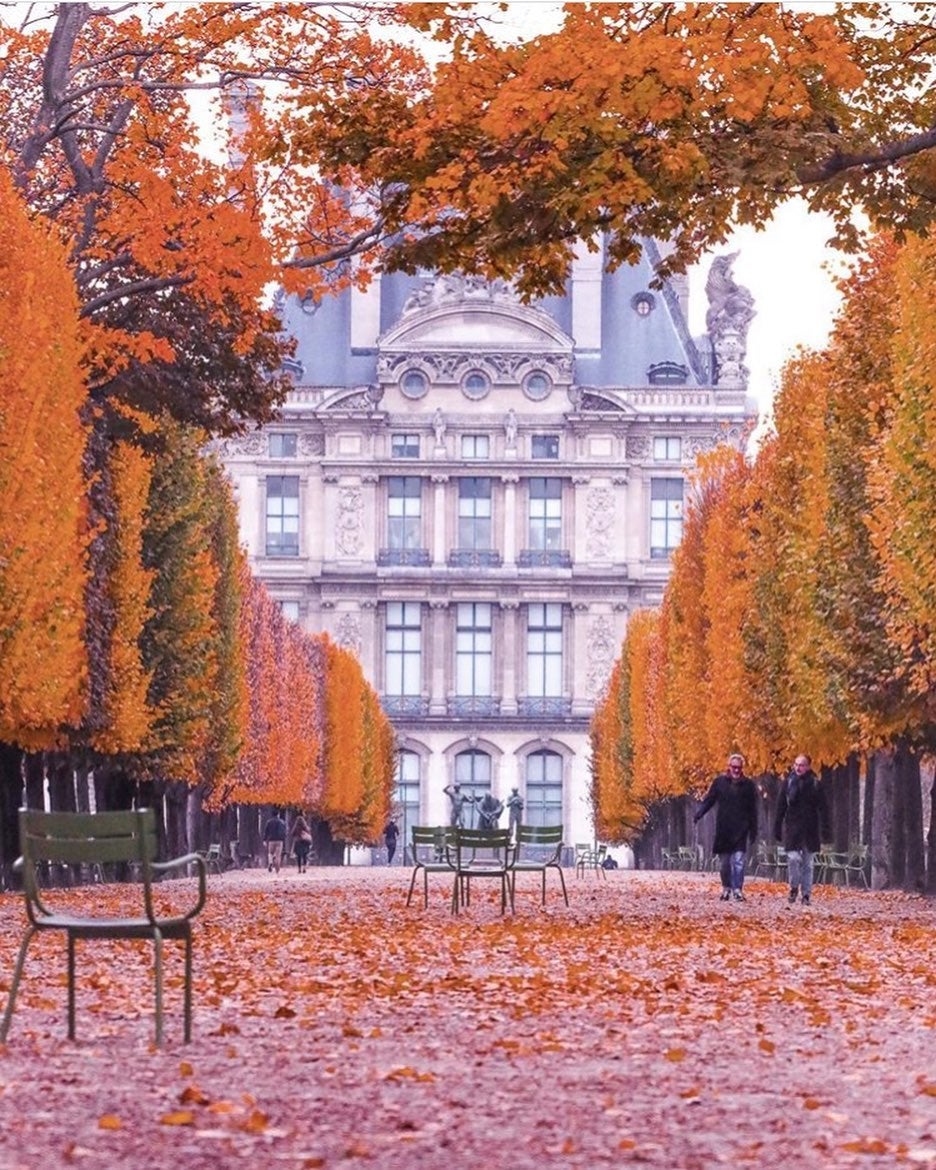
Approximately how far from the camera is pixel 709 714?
180 feet

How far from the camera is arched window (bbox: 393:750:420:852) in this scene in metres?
116

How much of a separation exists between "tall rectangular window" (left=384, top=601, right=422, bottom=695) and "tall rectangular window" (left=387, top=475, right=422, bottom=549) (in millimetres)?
2776

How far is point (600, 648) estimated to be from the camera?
387 feet

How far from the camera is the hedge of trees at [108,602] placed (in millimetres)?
31906

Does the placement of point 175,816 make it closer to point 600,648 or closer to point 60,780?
point 60,780

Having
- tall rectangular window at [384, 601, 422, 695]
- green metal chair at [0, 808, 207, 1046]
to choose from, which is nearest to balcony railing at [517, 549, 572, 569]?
tall rectangular window at [384, 601, 422, 695]

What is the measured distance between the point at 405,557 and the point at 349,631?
410 cm

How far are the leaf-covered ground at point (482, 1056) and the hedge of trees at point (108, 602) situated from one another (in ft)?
36.9

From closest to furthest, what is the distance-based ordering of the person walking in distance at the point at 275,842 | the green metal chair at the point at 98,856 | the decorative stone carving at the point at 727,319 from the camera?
the green metal chair at the point at 98,856 < the person walking in distance at the point at 275,842 < the decorative stone carving at the point at 727,319

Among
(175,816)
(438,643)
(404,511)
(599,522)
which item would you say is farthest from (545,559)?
(175,816)

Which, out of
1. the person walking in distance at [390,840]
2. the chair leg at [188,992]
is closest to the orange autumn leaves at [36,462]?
the chair leg at [188,992]

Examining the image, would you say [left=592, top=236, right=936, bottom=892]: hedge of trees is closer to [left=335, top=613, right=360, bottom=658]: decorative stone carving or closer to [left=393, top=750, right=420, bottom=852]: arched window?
[left=393, top=750, right=420, bottom=852]: arched window

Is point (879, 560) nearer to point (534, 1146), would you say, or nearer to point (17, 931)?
point (17, 931)

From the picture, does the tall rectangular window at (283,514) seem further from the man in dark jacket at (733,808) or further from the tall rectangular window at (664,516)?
the man in dark jacket at (733,808)
